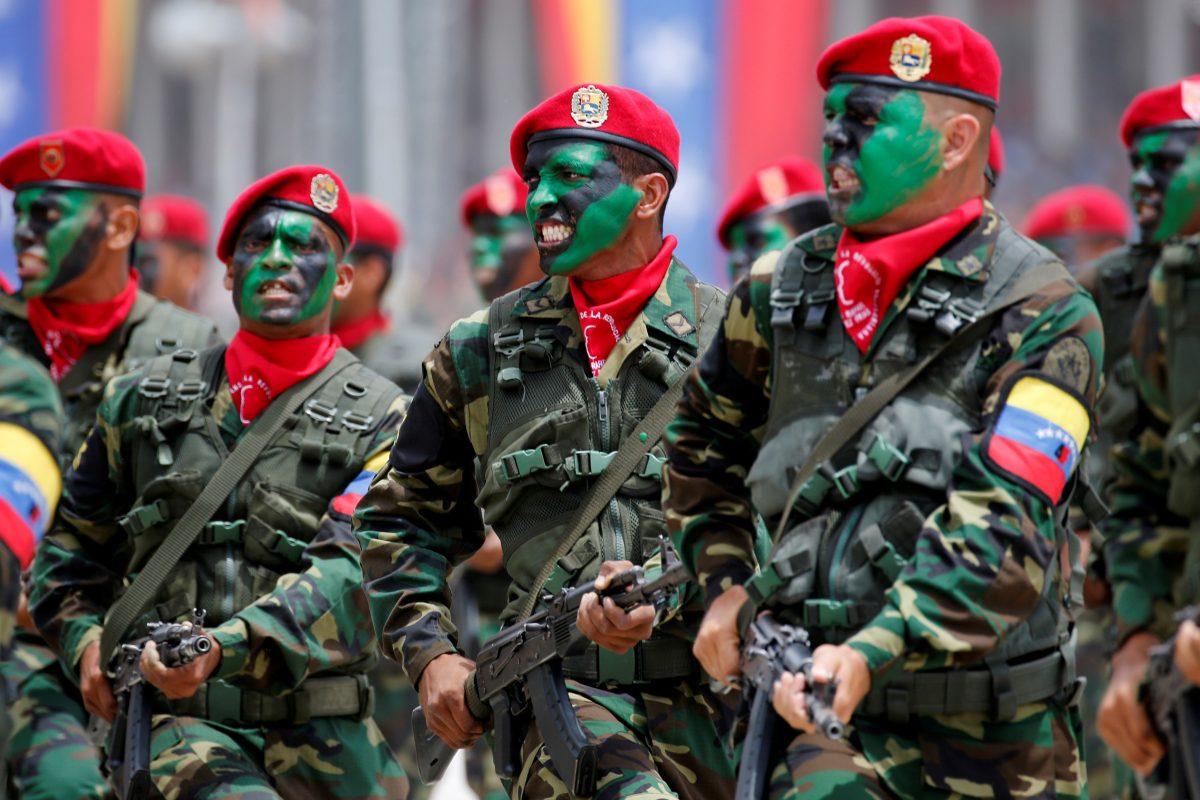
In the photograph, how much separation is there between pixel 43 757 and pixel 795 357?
13.3 feet

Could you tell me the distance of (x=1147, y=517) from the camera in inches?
224

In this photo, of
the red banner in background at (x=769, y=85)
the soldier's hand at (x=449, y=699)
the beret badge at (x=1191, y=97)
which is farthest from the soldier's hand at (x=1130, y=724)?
the red banner in background at (x=769, y=85)

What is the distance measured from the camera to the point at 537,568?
264 inches

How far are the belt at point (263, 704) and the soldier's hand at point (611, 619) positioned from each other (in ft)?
5.50

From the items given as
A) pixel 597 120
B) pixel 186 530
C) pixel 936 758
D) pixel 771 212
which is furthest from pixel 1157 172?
pixel 936 758

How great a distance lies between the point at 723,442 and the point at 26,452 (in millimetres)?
1755

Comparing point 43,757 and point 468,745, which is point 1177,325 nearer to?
point 468,745

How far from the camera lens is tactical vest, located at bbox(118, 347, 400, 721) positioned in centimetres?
764

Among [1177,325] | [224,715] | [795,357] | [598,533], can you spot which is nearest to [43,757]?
[224,715]

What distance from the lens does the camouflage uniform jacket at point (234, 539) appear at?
24.3ft

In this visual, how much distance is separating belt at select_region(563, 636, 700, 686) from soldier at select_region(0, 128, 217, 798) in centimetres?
317

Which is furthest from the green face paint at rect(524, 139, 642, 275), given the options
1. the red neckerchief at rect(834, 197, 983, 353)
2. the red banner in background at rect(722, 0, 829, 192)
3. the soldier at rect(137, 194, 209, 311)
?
the red banner in background at rect(722, 0, 829, 192)

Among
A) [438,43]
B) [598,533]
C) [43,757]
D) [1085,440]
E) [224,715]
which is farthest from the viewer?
[438,43]

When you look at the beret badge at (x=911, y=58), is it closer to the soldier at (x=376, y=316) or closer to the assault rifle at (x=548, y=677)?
the assault rifle at (x=548, y=677)
